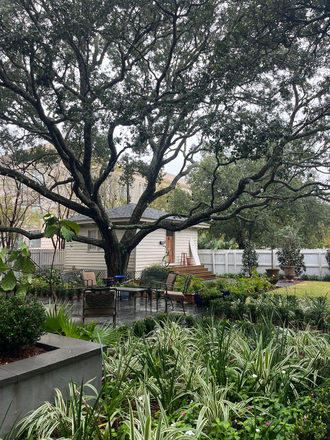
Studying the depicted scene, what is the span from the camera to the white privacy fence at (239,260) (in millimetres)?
18656

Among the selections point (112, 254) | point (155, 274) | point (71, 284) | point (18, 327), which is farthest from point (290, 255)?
point (18, 327)

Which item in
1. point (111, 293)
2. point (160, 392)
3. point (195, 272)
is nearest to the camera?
point (160, 392)

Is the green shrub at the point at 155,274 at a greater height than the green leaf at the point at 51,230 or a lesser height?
lesser

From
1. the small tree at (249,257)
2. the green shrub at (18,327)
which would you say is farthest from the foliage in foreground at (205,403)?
the small tree at (249,257)

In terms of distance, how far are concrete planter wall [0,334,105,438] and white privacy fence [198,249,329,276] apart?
1766cm

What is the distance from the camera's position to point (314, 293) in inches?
503

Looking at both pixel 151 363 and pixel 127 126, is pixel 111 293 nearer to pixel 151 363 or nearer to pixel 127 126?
pixel 151 363

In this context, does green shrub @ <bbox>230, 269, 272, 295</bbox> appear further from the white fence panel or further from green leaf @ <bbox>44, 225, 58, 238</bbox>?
the white fence panel

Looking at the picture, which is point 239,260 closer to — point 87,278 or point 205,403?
point 87,278

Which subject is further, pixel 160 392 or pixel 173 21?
pixel 173 21

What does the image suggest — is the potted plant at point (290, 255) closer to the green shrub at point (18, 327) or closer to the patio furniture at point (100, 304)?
the patio furniture at point (100, 304)

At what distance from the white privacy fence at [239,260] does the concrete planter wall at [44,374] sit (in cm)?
1766

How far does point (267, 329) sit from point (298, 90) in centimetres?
1024

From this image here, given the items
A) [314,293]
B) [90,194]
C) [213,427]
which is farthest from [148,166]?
[213,427]
